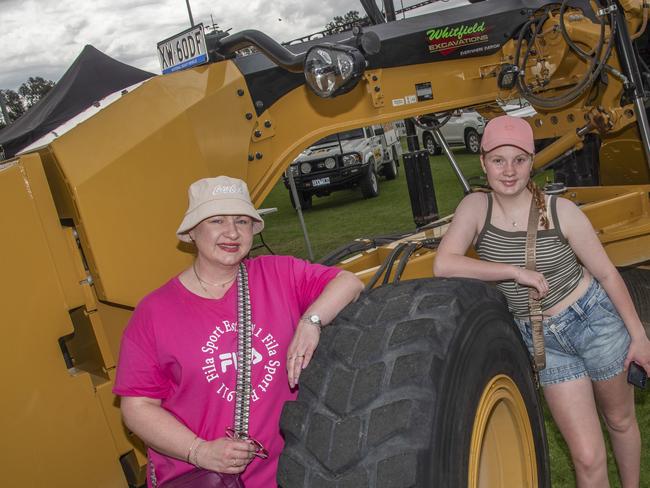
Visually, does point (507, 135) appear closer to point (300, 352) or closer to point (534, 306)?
point (534, 306)

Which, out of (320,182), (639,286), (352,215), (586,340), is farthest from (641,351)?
(320,182)

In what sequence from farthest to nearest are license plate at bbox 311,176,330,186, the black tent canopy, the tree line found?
the tree line, license plate at bbox 311,176,330,186, the black tent canopy

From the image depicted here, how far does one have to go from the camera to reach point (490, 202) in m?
2.79

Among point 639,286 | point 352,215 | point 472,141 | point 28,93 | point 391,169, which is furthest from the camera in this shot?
point 28,93

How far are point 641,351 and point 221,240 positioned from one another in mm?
1664

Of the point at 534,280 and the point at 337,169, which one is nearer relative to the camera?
the point at 534,280

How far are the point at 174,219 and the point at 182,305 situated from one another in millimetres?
565

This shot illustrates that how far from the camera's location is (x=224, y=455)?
213 cm

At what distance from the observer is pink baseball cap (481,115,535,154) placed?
261cm

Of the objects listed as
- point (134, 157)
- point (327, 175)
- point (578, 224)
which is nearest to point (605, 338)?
point (578, 224)

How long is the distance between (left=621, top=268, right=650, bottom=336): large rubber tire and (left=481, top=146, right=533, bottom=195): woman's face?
224 cm

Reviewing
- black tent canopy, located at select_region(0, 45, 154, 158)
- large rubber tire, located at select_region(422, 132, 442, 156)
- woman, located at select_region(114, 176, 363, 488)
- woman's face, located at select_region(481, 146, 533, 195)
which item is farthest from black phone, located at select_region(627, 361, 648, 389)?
large rubber tire, located at select_region(422, 132, 442, 156)

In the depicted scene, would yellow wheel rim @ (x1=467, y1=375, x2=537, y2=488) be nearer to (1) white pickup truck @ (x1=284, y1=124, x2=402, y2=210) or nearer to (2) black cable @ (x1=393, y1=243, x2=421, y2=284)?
(2) black cable @ (x1=393, y1=243, x2=421, y2=284)

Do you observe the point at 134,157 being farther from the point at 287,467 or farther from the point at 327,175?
the point at 327,175
